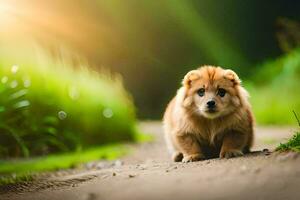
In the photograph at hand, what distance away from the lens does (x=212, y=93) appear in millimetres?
3176

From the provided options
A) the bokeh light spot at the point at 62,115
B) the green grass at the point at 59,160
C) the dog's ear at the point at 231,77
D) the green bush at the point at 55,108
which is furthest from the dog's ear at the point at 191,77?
the bokeh light spot at the point at 62,115

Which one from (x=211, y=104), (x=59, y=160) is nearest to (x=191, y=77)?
(x=211, y=104)

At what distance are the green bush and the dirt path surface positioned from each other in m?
2.16

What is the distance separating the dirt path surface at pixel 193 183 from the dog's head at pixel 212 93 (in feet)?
0.91

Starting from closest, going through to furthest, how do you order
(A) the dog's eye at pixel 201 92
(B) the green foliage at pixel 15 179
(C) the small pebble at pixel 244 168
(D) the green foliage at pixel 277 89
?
(C) the small pebble at pixel 244 168, (A) the dog's eye at pixel 201 92, (B) the green foliage at pixel 15 179, (D) the green foliage at pixel 277 89

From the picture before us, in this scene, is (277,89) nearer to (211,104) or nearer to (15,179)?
(15,179)

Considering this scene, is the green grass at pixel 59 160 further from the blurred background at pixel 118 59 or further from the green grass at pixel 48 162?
the blurred background at pixel 118 59

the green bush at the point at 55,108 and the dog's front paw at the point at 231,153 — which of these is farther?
the green bush at the point at 55,108

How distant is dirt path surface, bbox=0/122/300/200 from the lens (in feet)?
7.83

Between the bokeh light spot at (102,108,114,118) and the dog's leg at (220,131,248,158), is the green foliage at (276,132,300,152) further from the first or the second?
the bokeh light spot at (102,108,114,118)

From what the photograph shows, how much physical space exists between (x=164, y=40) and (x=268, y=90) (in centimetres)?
139

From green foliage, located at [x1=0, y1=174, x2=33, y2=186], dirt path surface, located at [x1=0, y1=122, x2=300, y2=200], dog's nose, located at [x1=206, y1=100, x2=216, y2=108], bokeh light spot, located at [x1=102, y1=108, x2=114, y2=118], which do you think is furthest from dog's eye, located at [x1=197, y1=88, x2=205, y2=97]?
bokeh light spot, located at [x1=102, y1=108, x2=114, y2=118]

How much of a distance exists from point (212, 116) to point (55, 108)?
9.51ft

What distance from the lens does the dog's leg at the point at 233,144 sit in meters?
3.17
